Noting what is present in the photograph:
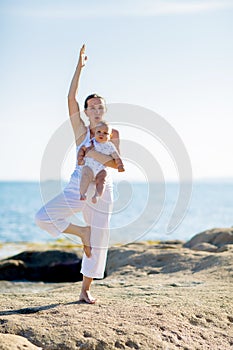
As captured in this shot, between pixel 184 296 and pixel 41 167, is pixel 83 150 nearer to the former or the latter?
pixel 41 167

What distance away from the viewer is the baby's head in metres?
5.36

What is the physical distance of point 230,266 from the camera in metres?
7.41

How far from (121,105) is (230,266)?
2862mm

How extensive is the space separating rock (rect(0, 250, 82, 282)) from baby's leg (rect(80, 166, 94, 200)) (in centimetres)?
541

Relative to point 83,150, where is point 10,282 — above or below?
below

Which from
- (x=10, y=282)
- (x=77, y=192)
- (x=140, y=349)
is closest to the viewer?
(x=140, y=349)

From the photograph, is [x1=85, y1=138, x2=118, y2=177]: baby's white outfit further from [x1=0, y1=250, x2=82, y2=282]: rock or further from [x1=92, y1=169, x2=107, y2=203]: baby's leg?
[x1=0, y1=250, x2=82, y2=282]: rock

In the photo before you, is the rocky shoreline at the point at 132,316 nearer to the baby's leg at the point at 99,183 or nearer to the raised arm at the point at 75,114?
the baby's leg at the point at 99,183

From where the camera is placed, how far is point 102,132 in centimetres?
536

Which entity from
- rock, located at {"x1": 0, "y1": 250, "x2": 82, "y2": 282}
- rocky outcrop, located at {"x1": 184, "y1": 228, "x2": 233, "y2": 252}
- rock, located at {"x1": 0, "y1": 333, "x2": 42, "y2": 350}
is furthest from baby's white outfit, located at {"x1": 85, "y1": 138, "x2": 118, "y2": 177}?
rock, located at {"x1": 0, "y1": 250, "x2": 82, "y2": 282}

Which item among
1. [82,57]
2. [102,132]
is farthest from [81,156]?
[82,57]

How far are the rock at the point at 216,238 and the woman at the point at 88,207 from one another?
505 cm

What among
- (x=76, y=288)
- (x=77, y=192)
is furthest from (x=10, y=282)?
(x=77, y=192)

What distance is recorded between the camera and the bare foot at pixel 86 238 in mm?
5465
